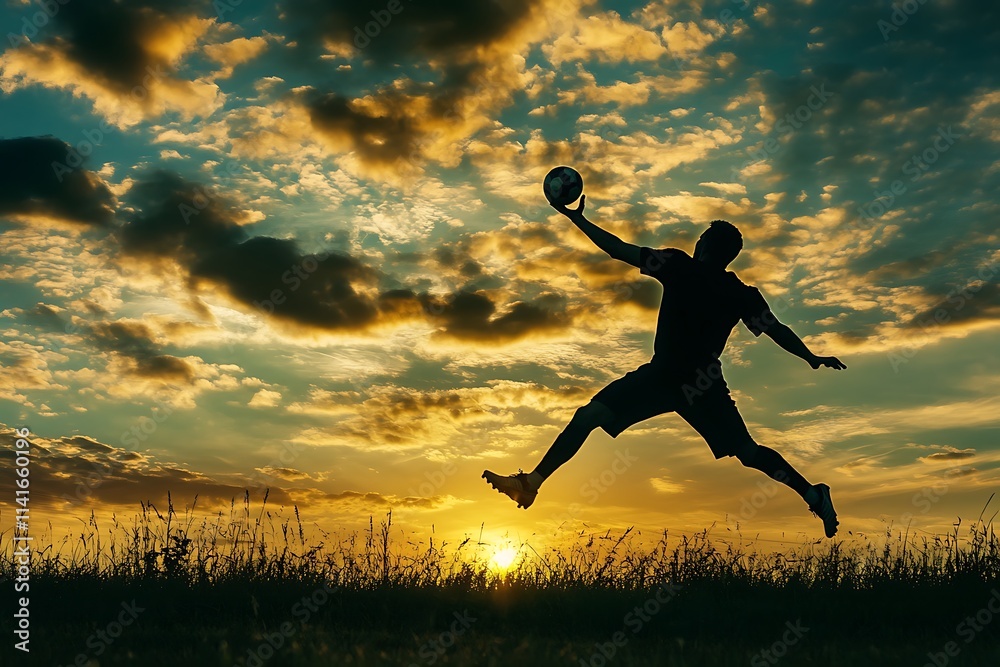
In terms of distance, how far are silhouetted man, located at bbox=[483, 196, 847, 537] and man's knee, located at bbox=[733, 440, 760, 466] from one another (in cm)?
23

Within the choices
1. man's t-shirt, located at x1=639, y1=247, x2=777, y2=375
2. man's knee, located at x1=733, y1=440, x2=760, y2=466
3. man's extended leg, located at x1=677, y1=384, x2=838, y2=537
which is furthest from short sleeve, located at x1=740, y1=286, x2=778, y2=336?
man's knee, located at x1=733, y1=440, x2=760, y2=466

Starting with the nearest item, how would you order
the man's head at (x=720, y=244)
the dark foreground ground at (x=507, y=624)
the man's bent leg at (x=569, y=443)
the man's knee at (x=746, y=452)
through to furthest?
the dark foreground ground at (x=507, y=624) < the man's bent leg at (x=569, y=443) < the man's head at (x=720, y=244) < the man's knee at (x=746, y=452)

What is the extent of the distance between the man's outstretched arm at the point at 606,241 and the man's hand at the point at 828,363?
2088 millimetres

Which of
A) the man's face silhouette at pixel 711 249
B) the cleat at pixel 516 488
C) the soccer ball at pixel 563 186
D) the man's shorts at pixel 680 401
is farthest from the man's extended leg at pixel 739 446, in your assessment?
the soccer ball at pixel 563 186

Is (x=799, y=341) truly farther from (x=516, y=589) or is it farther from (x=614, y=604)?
(x=516, y=589)

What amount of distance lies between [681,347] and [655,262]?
854mm

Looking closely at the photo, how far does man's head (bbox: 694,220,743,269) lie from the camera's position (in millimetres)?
8148

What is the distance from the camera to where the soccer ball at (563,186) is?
26.2 feet

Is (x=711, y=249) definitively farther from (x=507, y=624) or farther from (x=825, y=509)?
(x=507, y=624)

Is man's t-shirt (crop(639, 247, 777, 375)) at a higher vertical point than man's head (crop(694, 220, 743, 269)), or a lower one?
lower

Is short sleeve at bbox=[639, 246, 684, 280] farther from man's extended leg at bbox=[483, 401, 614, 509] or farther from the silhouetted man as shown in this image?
man's extended leg at bbox=[483, 401, 614, 509]

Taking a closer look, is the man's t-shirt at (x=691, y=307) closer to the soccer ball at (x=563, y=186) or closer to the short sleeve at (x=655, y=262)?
the short sleeve at (x=655, y=262)

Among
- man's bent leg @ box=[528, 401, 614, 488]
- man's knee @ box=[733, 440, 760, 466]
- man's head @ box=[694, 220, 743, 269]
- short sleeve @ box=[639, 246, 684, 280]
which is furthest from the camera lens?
man's knee @ box=[733, 440, 760, 466]

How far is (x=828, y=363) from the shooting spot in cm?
823
